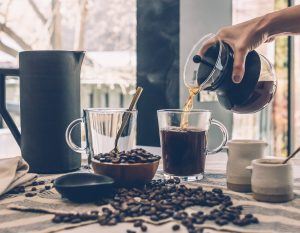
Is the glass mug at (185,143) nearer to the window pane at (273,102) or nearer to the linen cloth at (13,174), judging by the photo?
the linen cloth at (13,174)

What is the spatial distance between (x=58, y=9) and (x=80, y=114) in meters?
2.20

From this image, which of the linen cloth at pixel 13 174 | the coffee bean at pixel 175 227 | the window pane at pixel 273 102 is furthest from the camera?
the window pane at pixel 273 102

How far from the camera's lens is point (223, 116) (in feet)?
8.02

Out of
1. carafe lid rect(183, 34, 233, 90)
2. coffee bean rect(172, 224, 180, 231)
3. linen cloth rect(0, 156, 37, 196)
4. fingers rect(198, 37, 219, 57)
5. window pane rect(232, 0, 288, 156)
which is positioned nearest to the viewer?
coffee bean rect(172, 224, 180, 231)

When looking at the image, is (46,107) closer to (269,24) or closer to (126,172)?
(126,172)

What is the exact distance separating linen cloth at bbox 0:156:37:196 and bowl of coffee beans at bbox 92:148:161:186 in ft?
0.58

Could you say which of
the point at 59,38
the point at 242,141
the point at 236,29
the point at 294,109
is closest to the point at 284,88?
the point at 294,109

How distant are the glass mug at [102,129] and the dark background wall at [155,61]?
32.9 inches

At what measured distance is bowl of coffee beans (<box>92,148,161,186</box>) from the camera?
3.66ft

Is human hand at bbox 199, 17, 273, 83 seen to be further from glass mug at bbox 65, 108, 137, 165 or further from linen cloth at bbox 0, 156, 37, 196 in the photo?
linen cloth at bbox 0, 156, 37, 196

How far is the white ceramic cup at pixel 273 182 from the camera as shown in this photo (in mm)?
1003

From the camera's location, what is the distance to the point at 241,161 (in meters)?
1.13

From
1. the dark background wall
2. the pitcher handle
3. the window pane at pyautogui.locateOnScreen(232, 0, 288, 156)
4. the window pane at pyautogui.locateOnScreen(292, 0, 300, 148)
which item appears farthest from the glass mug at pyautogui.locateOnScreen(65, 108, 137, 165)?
the window pane at pyautogui.locateOnScreen(292, 0, 300, 148)

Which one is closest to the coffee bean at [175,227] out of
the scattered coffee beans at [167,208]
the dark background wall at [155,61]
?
the scattered coffee beans at [167,208]
